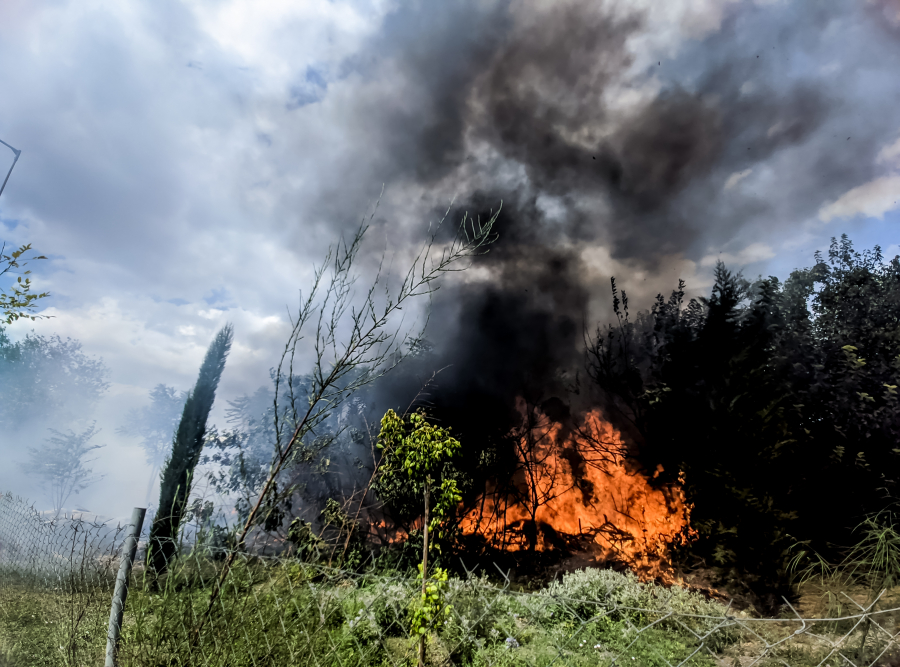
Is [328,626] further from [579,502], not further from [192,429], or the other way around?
[192,429]

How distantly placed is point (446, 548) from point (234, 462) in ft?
20.4

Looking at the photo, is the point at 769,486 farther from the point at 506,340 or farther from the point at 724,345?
the point at 506,340

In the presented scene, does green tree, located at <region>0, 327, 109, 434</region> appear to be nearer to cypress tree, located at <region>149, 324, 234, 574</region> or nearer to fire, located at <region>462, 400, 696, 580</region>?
cypress tree, located at <region>149, 324, 234, 574</region>

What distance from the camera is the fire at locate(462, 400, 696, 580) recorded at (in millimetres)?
7832

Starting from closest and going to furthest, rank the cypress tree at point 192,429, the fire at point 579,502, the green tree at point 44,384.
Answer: the fire at point 579,502
the cypress tree at point 192,429
the green tree at point 44,384

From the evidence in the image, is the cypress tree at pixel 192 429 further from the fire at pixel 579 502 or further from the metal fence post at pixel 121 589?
the metal fence post at pixel 121 589

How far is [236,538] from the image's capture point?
2355mm

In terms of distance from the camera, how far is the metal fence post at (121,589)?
6.80ft

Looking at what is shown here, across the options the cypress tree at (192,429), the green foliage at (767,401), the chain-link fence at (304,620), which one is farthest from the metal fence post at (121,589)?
the green foliage at (767,401)

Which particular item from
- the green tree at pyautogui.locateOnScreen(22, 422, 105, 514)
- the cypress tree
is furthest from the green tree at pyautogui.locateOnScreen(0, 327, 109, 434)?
the cypress tree

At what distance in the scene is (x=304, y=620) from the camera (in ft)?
12.6

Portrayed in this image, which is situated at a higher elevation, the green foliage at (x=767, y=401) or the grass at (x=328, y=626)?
the green foliage at (x=767, y=401)

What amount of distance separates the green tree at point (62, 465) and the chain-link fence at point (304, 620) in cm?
1574

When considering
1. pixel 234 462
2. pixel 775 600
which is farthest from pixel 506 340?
pixel 234 462
